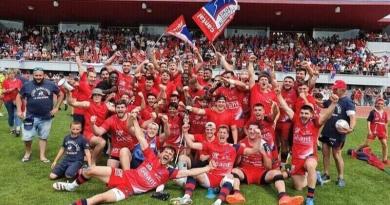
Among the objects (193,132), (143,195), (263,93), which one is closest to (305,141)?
(263,93)

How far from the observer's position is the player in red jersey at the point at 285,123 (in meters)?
8.88

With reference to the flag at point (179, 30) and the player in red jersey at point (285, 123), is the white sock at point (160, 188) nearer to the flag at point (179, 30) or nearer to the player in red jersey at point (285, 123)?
the player in red jersey at point (285, 123)

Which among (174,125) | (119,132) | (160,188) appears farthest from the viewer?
(174,125)

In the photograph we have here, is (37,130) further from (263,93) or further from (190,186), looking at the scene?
(263,93)

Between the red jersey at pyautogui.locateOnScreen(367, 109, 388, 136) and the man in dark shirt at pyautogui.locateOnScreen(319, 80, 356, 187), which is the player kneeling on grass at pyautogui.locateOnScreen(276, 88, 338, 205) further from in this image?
the red jersey at pyautogui.locateOnScreen(367, 109, 388, 136)

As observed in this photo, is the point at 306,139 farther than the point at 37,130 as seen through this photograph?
No

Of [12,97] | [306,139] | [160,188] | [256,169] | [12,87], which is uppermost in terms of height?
[12,87]

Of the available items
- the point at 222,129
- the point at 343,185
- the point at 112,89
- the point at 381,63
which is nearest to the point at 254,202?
the point at 222,129

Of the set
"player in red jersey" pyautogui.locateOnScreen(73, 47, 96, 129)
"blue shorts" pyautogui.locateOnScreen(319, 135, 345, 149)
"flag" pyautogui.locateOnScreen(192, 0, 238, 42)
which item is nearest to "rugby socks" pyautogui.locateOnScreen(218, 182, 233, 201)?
"blue shorts" pyautogui.locateOnScreen(319, 135, 345, 149)

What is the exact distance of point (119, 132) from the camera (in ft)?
26.6

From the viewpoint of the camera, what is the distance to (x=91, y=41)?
3594 centimetres

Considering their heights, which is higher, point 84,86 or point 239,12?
point 239,12

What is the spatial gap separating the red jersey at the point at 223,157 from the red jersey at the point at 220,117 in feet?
3.12

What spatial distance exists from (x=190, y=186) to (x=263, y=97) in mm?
2527
